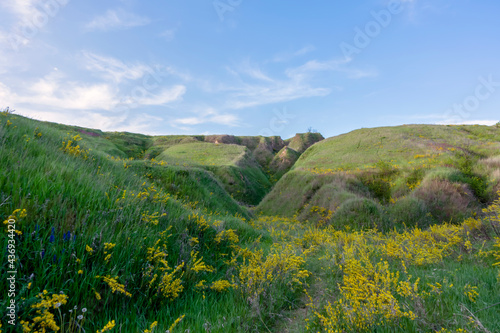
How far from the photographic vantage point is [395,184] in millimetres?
20391

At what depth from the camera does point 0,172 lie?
306 centimetres

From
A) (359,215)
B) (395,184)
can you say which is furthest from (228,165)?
(359,215)

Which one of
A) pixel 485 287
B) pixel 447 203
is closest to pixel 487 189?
pixel 447 203

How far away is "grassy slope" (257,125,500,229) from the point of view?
1494 cm

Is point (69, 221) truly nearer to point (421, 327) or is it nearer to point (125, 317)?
point (125, 317)

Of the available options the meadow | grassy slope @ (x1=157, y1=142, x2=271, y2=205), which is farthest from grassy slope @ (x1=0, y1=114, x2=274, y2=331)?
grassy slope @ (x1=157, y1=142, x2=271, y2=205)

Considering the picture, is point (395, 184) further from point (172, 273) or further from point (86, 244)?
point (86, 244)

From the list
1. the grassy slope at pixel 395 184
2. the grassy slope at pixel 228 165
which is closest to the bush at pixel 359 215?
the grassy slope at pixel 395 184

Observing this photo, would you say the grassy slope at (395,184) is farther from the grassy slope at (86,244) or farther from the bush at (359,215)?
the grassy slope at (86,244)

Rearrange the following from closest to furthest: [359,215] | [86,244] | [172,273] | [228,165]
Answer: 1. [86,244]
2. [172,273]
3. [359,215]
4. [228,165]

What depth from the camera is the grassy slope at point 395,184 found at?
1494 cm

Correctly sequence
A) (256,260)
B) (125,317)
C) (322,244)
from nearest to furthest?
(125,317) → (256,260) → (322,244)

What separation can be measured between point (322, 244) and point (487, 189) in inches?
739

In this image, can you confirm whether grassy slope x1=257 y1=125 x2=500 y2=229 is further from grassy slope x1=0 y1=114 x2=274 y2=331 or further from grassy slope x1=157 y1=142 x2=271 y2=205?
grassy slope x1=0 y1=114 x2=274 y2=331
